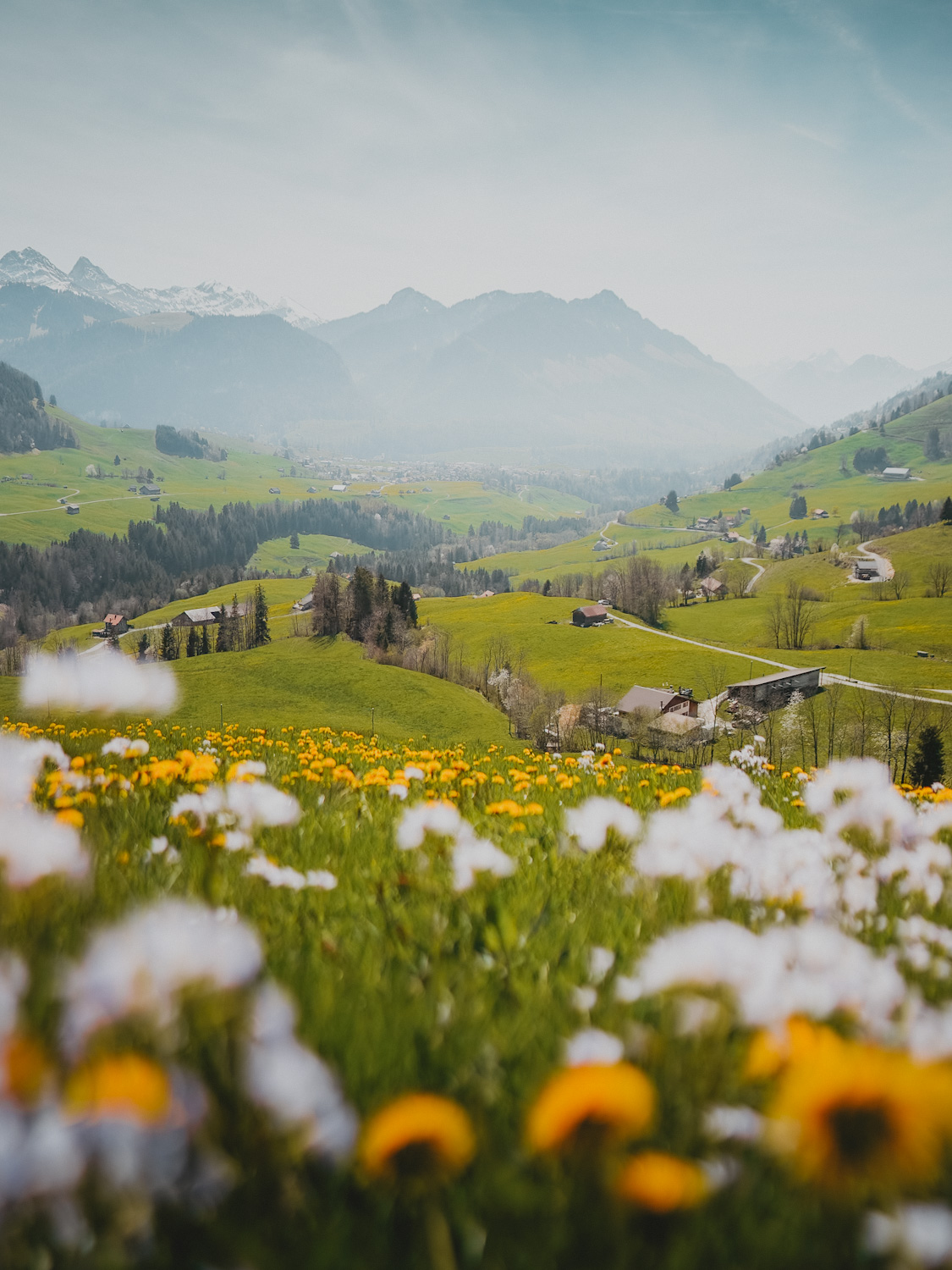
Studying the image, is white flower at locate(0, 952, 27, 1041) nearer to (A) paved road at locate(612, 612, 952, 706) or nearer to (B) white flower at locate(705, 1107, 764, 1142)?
(B) white flower at locate(705, 1107, 764, 1142)

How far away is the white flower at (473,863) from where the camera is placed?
3064 millimetres

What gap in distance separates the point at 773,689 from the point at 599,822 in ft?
307

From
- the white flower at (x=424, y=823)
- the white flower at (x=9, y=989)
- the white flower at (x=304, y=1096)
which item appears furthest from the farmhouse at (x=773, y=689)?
the white flower at (x=9, y=989)

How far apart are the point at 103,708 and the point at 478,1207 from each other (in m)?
17.8

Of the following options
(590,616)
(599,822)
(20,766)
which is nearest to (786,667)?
(590,616)

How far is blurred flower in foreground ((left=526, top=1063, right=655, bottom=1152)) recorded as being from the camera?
1245 mm

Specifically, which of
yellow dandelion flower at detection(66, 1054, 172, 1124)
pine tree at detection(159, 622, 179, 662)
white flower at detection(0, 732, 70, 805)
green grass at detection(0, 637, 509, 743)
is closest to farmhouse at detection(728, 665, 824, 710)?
green grass at detection(0, 637, 509, 743)

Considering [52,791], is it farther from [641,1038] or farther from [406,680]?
[406,680]

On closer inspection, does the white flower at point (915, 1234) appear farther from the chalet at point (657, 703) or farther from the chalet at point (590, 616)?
the chalet at point (590, 616)

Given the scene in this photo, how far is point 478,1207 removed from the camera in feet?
4.20

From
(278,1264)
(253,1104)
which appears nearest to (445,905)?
(253,1104)

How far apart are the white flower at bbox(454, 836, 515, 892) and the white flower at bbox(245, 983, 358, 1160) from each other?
1607 millimetres

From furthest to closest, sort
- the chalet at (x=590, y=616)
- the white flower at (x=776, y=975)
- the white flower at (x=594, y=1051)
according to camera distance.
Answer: the chalet at (x=590, y=616) < the white flower at (x=776, y=975) < the white flower at (x=594, y=1051)

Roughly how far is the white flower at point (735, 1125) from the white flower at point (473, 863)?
168cm
